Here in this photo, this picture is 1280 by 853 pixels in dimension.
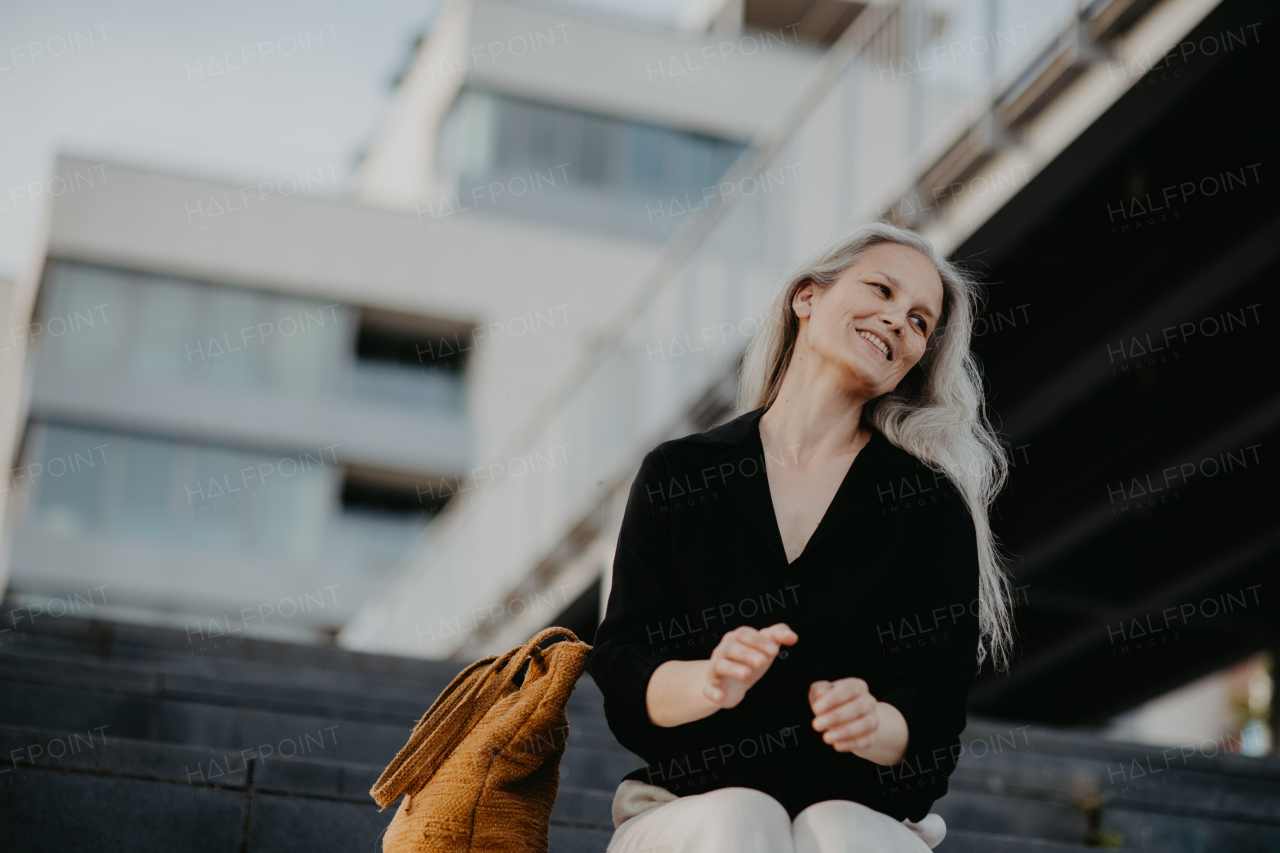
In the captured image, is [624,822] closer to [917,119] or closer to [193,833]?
[193,833]

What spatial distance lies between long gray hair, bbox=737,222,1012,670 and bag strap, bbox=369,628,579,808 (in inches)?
30.8

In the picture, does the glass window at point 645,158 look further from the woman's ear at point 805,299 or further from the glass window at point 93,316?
the woman's ear at point 805,299

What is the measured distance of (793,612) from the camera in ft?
8.66

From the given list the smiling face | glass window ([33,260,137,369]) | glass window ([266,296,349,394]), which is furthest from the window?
the smiling face

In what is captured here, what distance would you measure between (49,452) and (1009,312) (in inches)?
946

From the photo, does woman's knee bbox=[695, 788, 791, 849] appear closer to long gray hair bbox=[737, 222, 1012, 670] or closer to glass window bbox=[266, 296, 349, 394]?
long gray hair bbox=[737, 222, 1012, 670]

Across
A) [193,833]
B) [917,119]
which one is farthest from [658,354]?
[193,833]

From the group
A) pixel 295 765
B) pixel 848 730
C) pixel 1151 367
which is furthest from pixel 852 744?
pixel 1151 367

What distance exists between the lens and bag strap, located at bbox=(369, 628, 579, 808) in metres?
2.66

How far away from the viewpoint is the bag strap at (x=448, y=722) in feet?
8.73

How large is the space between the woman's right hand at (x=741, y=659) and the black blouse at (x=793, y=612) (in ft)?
0.84

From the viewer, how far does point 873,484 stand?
9.16 feet

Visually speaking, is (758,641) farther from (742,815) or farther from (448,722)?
(448,722)

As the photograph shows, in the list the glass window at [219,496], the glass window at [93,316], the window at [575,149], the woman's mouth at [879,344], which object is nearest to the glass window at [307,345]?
the glass window at [219,496]
